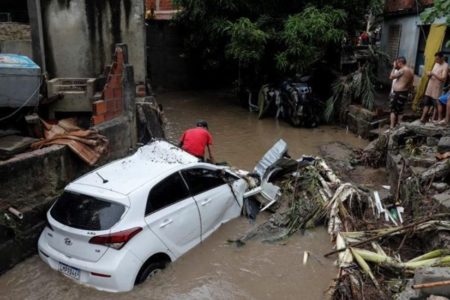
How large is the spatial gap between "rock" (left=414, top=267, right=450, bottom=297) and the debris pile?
11.9 inches

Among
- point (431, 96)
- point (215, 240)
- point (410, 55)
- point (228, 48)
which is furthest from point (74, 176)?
point (410, 55)

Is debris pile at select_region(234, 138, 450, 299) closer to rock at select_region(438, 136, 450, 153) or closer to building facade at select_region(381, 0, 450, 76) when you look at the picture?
rock at select_region(438, 136, 450, 153)

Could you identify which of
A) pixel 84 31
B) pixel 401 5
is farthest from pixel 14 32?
pixel 401 5

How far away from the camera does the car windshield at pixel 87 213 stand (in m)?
4.92

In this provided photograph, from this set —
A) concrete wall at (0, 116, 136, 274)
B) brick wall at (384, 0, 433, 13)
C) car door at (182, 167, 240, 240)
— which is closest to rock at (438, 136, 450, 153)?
car door at (182, 167, 240, 240)

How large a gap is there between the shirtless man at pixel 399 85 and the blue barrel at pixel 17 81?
27.4ft

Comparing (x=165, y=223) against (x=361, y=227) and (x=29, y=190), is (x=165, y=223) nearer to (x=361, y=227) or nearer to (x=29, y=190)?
(x=29, y=190)

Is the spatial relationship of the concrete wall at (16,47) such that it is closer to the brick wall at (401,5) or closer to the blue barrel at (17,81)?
the blue barrel at (17,81)

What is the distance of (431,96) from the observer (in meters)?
10.1

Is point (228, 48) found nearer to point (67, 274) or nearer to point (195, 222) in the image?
point (195, 222)

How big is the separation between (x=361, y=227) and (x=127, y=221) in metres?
3.72

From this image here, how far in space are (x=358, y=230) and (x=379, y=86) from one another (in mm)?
11720

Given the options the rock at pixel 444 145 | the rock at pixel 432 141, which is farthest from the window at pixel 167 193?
the rock at pixel 432 141

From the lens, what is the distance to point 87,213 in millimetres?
5023
